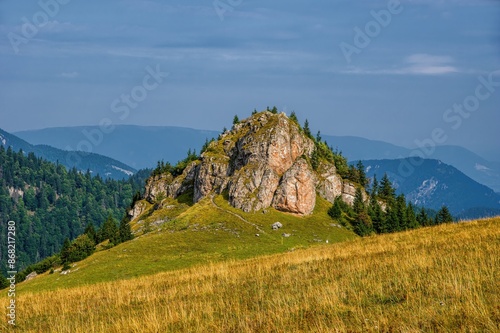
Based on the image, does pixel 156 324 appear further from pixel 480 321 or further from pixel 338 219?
pixel 338 219

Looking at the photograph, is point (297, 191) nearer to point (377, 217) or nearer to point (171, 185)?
point (377, 217)

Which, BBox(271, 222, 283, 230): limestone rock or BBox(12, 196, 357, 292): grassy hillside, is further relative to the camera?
BBox(271, 222, 283, 230): limestone rock

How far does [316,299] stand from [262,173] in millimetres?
89550

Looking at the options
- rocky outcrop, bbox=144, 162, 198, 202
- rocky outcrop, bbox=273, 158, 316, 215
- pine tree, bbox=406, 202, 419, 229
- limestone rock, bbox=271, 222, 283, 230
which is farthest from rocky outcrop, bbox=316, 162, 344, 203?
rocky outcrop, bbox=144, 162, 198, 202

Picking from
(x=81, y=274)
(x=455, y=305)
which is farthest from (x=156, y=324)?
(x=81, y=274)

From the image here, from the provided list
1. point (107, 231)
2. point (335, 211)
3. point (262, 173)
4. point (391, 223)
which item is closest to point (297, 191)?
point (262, 173)

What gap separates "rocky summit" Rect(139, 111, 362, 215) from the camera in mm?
101938

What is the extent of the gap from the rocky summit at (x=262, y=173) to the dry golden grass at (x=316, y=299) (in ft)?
250

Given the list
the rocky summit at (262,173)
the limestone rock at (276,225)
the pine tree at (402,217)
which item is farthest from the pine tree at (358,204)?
the limestone rock at (276,225)

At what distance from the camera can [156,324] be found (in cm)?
1385

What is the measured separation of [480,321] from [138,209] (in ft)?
422

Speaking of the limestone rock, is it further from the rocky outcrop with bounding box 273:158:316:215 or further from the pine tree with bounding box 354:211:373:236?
the pine tree with bounding box 354:211:373:236

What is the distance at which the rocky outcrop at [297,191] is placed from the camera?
333ft

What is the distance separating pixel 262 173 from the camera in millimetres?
104688
